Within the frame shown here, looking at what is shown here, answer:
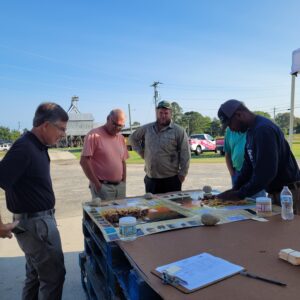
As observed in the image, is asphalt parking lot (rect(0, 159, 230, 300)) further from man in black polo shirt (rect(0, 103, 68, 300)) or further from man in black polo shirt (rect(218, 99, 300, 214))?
man in black polo shirt (rect(218, 99, 300, 214))

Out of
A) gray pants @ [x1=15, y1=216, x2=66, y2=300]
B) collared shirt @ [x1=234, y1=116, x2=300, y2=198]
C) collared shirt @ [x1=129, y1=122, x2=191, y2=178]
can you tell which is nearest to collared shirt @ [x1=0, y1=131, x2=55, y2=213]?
gray pants @ [x1=15, y1=216, x2=66, y2=300]

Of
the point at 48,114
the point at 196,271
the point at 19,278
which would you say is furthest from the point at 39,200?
the point at 19,278

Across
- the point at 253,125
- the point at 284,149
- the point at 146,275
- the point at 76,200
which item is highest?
the point at 253,125

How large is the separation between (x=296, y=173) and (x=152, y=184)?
1923mm

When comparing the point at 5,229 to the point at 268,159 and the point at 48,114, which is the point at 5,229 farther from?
the point at 268,159

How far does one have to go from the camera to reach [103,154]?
12.8ft

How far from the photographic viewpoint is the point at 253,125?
268cm

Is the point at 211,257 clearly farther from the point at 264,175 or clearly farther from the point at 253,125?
the point at 253,125

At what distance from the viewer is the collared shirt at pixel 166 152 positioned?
4148 millimetres

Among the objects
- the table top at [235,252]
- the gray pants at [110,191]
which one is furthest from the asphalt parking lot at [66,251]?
the table top at [235,252]

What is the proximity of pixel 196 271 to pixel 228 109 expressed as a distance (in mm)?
1576

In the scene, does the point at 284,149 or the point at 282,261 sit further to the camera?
the point at 284,149

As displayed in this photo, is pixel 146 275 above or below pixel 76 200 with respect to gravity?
above

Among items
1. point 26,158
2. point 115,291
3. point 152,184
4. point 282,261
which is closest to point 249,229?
point 282,261
